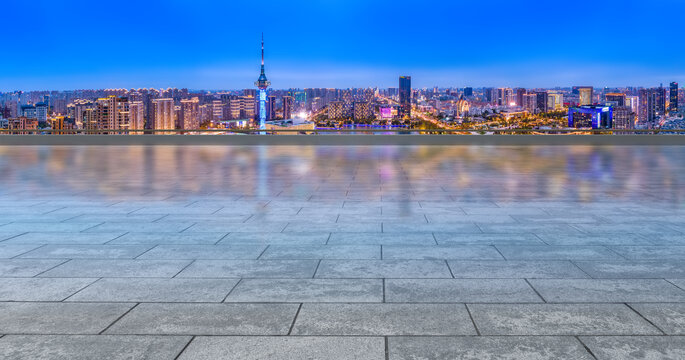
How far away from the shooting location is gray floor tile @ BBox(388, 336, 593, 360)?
3.15 m

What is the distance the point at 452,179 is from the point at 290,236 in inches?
271

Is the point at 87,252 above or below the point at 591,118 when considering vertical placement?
below

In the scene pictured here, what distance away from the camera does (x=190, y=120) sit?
75.1 m

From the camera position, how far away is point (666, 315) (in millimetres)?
3814

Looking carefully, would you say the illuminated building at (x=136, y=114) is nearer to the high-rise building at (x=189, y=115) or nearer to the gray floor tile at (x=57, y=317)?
the high-rise building at (x=189, y=115)

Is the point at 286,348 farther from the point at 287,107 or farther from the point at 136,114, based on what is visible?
the point at 287,107

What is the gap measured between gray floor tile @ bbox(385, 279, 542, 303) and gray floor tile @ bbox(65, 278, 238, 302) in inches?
53.4

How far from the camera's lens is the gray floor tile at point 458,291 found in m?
4.18

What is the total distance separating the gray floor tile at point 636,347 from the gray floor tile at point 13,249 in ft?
17.4

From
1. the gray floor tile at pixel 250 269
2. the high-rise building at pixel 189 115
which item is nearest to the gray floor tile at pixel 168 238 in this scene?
the gray floor tile at pixel 250 269

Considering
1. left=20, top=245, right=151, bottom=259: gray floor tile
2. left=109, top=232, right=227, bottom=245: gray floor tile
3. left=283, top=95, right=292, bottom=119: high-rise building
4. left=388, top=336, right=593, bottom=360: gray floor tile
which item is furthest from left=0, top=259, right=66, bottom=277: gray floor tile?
left=283, top=95, right=292, bottom=119: high-rise building

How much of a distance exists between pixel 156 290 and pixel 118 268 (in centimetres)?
91

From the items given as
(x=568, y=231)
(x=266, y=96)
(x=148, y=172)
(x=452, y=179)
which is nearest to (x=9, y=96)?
(x=148, y=172)

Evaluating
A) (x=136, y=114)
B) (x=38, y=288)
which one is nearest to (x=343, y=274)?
(x=38, y=288)
